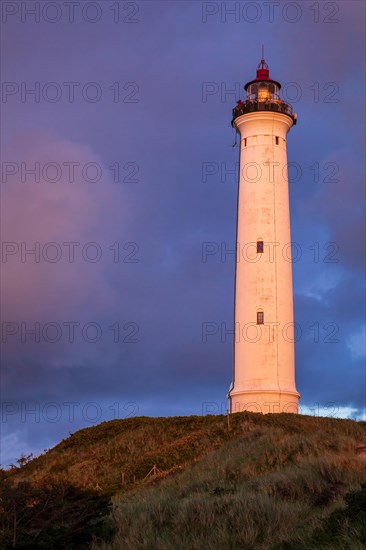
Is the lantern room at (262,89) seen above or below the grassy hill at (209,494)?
above

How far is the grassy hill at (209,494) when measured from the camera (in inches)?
431

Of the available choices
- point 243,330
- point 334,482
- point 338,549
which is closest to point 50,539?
point 338,549

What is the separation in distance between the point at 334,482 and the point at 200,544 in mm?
5659

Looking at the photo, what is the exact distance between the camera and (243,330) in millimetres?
35188

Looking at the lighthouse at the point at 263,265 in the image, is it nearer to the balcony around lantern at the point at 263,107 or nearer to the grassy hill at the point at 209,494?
the balcony around lantern at the point at 263,107

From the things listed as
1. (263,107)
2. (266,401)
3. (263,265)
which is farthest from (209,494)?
(263,107)

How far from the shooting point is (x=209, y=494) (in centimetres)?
1573

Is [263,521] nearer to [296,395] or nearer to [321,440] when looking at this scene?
[321,440]

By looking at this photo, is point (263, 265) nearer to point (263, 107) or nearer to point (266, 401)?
point (266, 401)

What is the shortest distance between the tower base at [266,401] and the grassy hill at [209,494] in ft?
13.7

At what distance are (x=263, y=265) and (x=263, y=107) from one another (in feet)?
26.5

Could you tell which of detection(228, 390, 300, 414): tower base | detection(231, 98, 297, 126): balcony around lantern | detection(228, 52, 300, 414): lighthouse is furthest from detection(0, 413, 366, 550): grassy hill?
detection(231, 98, 297, 126): balcony around lantern

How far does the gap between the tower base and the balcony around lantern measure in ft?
45.7

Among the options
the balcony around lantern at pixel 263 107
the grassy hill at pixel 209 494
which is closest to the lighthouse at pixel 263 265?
the balcony around lantern at pixel 263 107
